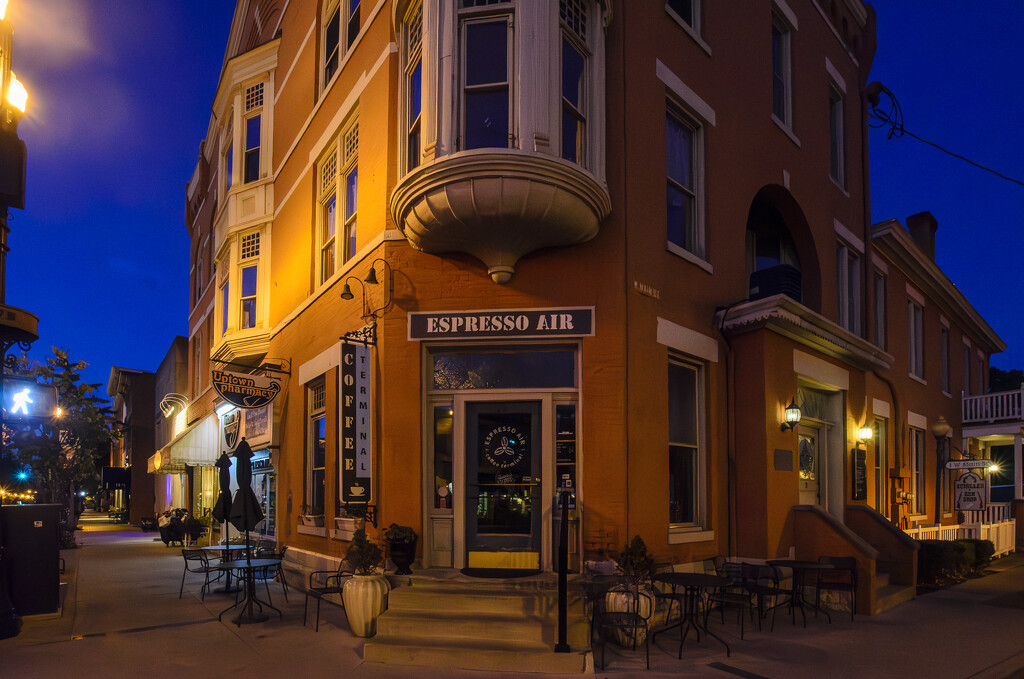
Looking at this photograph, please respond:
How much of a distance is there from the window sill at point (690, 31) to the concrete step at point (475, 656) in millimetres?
8637

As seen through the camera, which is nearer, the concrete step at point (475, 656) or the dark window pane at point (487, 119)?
the concrete step at point (475, 656)

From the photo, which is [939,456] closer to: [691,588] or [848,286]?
[848,286]

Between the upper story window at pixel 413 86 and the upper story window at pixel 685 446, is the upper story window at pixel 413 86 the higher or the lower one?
the higher one

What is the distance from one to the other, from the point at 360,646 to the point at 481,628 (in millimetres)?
1414

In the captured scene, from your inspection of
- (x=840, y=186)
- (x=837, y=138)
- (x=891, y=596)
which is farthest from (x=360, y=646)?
(x=837, y=138)

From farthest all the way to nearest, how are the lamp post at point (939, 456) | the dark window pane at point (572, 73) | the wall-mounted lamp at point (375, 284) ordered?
1. the lamp post at point (939, 456)
2. the wall-mounted lamp at point (375, 284)
3. the dark window pane at point (572, 73)

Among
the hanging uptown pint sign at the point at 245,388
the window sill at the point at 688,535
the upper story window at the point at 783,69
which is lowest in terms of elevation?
the window sill at the point at 688,535

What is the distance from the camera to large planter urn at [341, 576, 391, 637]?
8180 mm

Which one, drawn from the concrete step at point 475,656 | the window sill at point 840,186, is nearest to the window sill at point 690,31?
the window sill at point 840,186

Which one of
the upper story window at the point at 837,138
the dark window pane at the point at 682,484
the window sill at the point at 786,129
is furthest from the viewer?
the upper story window at the point at 837,138

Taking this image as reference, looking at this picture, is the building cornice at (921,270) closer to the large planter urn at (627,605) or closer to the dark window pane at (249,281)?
the large planter urn at (627,605)

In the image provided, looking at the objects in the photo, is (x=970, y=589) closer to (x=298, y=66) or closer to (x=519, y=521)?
(x=519, y=521)

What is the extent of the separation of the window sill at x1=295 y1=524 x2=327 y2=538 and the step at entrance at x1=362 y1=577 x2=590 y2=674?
356 centimetres

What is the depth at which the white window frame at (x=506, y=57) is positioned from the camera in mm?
8827
